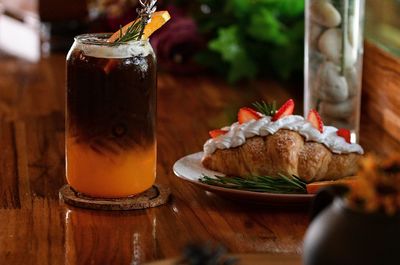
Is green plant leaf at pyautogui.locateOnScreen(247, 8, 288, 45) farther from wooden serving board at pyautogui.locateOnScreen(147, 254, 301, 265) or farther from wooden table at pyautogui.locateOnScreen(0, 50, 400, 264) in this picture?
wooden serving board at pyautogui.locateOnScreen(147, 254, 301, 265)

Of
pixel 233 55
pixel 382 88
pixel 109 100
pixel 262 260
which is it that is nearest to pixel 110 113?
pixel 109 100

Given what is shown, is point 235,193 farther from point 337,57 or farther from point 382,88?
point 382,88

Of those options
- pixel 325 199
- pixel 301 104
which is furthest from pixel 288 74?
pixel 325 199

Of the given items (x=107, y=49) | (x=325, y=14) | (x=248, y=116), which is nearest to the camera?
(x=107, y=49)

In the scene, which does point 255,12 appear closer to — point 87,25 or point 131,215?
point 87,25

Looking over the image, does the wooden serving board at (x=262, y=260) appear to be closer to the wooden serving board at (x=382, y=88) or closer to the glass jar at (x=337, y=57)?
the glass jar at (x=337, y=57)

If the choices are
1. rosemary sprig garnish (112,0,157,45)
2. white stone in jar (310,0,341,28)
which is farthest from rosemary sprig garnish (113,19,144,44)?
white stone in jar (310,0,341,28)
